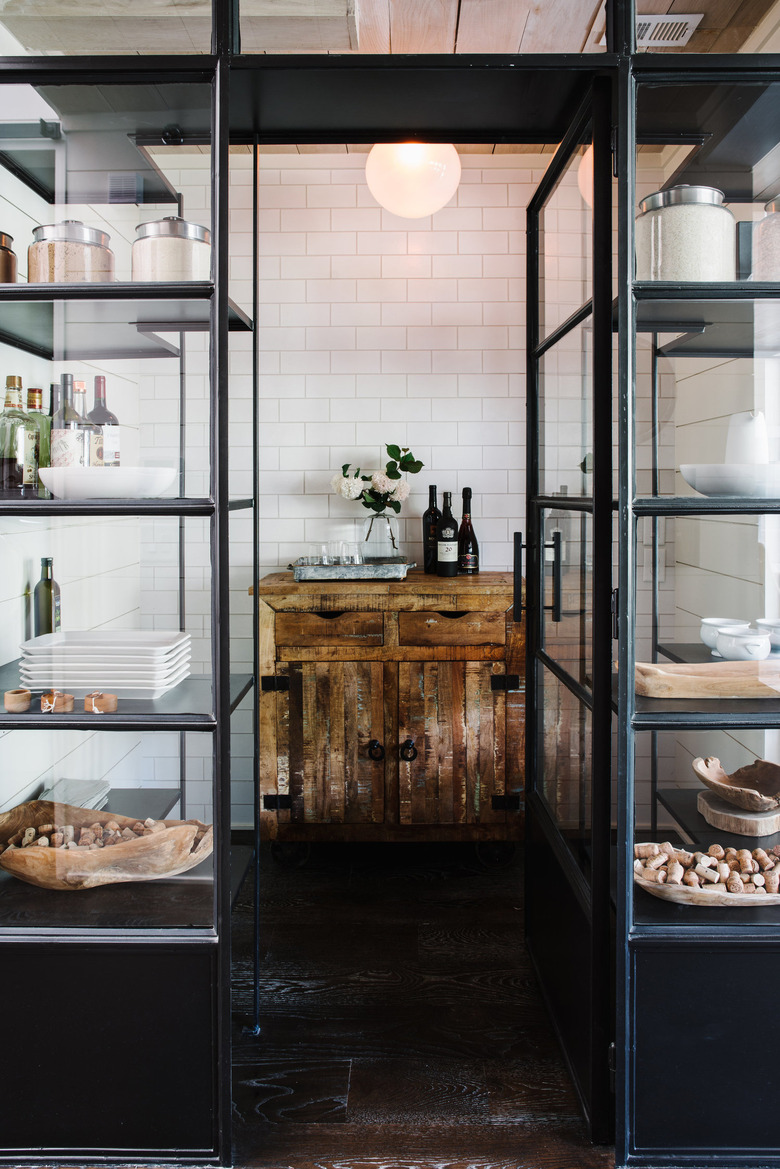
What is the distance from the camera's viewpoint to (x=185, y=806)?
1688 millimetres

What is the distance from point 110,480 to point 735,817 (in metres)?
1.51

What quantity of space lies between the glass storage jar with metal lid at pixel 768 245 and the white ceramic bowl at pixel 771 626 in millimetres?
699

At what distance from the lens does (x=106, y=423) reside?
64.0 inches

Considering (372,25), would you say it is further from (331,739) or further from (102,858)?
(331,739)

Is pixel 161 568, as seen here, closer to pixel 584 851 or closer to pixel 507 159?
pixel 584 851

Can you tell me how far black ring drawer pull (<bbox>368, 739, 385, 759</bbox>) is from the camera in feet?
9.77

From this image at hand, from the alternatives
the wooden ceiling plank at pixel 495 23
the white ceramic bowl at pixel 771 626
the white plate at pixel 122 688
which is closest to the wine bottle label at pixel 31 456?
the white plate at pixel 122 688

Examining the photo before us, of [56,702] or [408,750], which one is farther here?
[408,750]

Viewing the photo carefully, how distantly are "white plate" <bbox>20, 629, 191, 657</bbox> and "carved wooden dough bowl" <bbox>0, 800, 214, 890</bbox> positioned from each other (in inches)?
14.2

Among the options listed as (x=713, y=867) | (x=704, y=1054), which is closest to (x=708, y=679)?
(x=713, y=867)

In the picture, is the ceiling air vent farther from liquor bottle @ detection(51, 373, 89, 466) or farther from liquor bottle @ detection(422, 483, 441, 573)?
liquor bottle @ detection(422, 483, 441, 573)

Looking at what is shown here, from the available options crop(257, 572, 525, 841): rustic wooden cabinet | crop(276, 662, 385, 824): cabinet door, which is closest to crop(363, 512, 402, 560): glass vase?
crop(257, 572, 525, 841): rustic wooden cabinet

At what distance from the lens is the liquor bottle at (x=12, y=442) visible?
164 centimetres

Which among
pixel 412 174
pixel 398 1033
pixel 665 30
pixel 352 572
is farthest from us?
pixel 352 572
